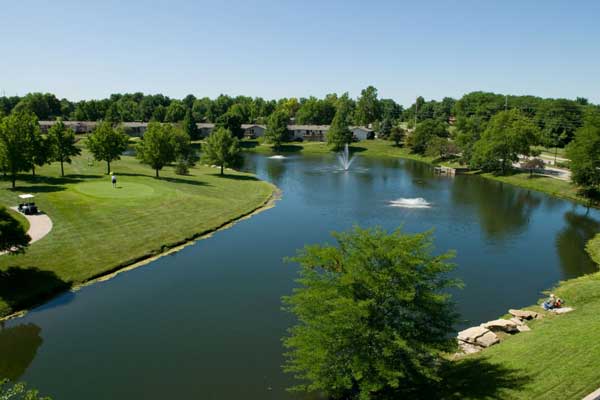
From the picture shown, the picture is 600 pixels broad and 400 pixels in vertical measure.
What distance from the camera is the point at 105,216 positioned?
4172cm

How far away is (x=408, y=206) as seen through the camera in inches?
2202

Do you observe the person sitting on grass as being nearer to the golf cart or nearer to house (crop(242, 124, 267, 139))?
the golf cart

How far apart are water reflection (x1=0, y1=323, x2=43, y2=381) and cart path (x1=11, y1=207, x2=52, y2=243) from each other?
38.9 ft

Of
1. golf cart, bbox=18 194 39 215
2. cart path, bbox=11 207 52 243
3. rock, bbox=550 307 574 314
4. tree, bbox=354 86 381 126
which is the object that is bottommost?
rock, bbox=550 307 574 314

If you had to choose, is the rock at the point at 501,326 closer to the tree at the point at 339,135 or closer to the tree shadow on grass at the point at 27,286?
the tree shadow on grass at the point at 27,286

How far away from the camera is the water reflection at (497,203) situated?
4704 cm

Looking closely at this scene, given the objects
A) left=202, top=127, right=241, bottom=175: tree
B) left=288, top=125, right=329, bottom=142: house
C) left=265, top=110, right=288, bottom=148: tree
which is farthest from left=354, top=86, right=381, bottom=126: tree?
left=202, top=127, right=241, bottom=175: tree

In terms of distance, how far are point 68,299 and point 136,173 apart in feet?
139

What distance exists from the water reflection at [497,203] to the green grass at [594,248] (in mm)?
6333

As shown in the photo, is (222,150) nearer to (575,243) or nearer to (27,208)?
(27,208)

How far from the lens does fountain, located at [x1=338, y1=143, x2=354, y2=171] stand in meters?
93.7

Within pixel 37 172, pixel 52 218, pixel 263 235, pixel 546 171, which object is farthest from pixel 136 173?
pixel 546 171

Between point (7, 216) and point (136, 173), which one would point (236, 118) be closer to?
point (136, 173)

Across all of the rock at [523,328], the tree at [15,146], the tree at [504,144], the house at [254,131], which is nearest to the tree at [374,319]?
the rock at [523,328]
